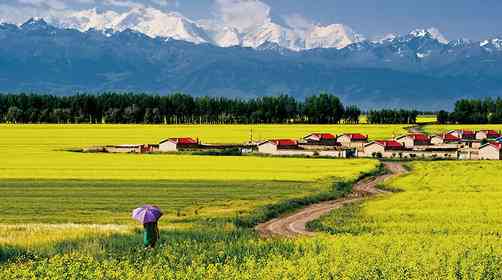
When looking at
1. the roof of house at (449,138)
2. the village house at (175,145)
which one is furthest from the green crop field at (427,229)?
the roof of house at (449,138)

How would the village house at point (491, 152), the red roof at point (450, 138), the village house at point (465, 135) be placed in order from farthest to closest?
the village house at point (465, 135) → the red roof at point (450, 138) → the village house at point (491, 152)

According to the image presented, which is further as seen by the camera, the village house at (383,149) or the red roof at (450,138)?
the red roof at (450,138)

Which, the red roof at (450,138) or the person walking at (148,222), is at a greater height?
the red roof at (450,138)

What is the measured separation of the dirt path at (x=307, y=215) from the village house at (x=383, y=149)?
4357 centimetres

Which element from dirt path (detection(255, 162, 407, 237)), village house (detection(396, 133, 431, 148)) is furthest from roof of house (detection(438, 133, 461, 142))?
dirt path (detection(255, 162, 407, 237))

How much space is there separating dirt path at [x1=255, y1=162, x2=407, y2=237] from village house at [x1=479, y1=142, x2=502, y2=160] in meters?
45.3

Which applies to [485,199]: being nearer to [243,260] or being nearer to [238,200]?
[238,200]

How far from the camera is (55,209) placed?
4912cm

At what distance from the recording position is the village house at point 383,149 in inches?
4616

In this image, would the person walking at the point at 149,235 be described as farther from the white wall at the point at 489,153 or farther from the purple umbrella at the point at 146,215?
the white wall at the point at 489,153

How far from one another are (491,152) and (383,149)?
16.0 m

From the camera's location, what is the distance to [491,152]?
114 metres

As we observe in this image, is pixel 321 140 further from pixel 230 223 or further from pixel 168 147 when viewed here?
pixel 230 223

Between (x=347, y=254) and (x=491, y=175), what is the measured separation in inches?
2174
